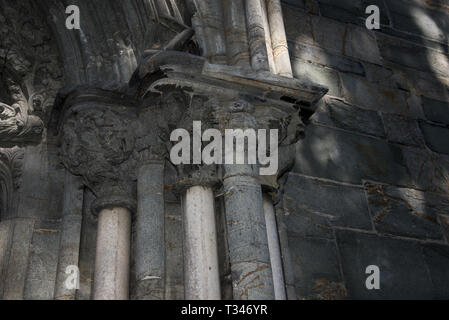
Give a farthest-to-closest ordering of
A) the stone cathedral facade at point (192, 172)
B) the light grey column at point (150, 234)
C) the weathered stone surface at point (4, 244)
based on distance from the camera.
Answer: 1. the weathered stone surface at point (4, 244)
2. the stone cathedral facade at point (192, 172)
3. the light grey column at point (150, 234)

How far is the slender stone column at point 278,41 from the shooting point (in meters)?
3.73

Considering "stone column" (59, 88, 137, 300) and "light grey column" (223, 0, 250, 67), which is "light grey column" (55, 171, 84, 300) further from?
"light grey column" (223, 0, 250, 67)

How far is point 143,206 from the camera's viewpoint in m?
3.21

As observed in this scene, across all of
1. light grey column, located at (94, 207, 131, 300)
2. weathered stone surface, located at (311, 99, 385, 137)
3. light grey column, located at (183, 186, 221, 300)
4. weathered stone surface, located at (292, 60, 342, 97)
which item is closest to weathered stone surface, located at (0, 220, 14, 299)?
light grey column, located at (94, 207, 131, 300)

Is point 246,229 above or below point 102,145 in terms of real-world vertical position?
below

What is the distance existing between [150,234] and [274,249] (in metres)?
0.69

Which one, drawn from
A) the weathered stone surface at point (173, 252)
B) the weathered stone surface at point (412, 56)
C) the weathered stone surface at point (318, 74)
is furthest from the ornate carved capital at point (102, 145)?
the weathered stone surface at point (412, 56)

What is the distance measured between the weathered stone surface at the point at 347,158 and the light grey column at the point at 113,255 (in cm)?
118

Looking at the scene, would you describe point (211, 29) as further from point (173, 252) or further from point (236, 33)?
point (173, 252)

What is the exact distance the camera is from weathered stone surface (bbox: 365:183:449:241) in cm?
381

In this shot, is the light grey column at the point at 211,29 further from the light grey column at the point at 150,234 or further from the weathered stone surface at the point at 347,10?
the weathered stone surface at the point at 347,10

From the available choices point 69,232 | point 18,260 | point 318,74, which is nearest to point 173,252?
point 69,232

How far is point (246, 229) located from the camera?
2873mm
